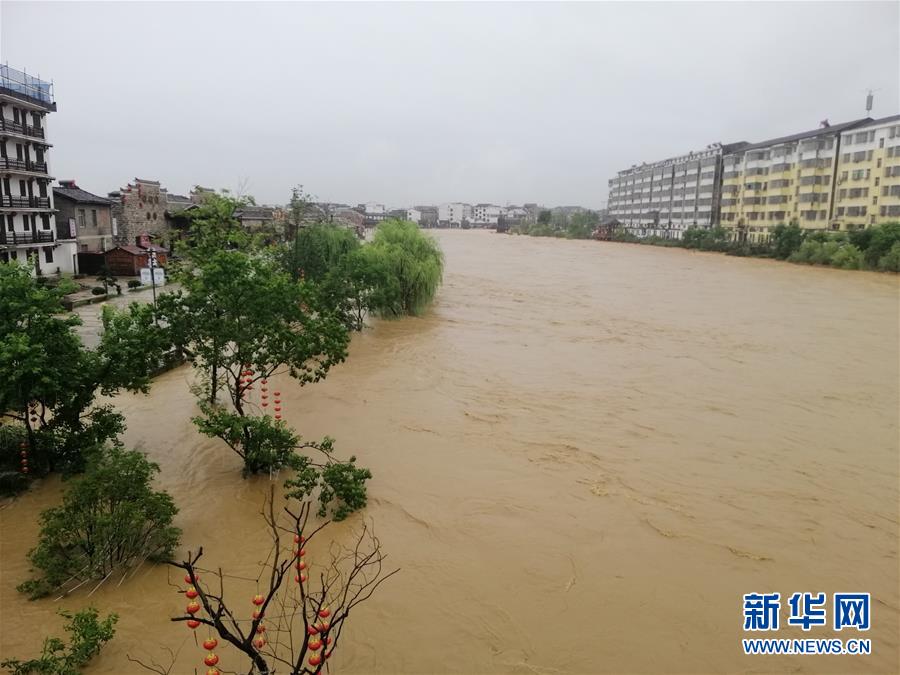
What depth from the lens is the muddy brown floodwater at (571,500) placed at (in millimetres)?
6262

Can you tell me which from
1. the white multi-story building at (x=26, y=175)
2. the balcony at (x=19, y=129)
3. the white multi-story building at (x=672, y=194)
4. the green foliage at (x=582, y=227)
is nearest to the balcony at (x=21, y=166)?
the white multi-story building at (x=26, y=175)

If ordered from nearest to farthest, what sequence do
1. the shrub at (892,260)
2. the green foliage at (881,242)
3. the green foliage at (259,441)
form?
the green foliage at (259,441)
the shrub at (892,260)
the green foliage at (881,242)

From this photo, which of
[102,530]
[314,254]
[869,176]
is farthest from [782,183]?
[102,530]

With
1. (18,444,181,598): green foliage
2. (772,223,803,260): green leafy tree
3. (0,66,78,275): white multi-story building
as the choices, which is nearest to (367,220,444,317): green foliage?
(0,66,78,275): white multi-story building

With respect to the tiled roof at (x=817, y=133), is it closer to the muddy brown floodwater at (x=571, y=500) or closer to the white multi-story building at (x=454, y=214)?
the muddy brown floodwater at (x=571, y=500)

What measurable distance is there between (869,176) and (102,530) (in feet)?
179

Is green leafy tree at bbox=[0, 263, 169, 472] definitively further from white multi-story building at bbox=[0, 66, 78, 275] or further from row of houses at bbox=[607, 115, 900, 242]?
row of houses at bbox=[607, 115, 900, 242]

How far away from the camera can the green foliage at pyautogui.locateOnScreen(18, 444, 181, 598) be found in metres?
6.65

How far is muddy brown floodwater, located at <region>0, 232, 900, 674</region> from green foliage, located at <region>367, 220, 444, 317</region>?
2854 mm

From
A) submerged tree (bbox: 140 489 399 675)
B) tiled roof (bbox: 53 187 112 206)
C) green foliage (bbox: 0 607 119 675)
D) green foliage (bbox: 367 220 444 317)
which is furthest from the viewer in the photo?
tiled roof (bbox: 53 187 112 206)

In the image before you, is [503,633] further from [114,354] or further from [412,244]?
[412,244]

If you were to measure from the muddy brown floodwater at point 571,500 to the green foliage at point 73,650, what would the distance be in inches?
9.3

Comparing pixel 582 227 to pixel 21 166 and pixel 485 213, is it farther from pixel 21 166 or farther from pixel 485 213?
pixel 485 213

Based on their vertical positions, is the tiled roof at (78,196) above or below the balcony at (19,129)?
below
